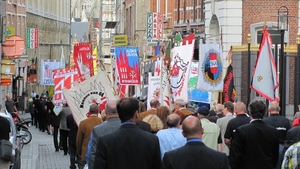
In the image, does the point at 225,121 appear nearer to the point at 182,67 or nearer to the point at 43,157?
the point at 182,67

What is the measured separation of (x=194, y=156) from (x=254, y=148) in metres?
3.36

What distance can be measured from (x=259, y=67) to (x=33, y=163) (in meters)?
6.40

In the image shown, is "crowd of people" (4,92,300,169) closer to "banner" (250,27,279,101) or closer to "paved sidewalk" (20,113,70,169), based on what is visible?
"banner" (250,27,279,101)

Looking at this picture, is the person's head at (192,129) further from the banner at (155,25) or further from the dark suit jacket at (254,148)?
the banner at (155,25)

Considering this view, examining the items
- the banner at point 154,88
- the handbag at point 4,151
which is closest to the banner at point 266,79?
the banner at point 154,88

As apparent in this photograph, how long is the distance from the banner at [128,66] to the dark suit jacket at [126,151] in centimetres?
1839

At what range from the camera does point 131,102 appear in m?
8.91

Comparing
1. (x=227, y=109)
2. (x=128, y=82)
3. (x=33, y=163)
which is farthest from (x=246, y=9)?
(x=227, y=109)

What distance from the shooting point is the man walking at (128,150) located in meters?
8.76

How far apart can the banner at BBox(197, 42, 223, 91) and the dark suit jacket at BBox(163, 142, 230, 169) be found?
14.3m

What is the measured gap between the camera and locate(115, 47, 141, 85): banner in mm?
27422

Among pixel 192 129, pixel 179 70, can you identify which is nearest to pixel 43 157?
pixel 179 70

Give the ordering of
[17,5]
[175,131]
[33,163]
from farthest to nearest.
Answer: [17,5], [33,163], [175,131]

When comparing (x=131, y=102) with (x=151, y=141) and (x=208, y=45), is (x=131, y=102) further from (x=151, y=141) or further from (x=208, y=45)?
(x=208, y=45)
